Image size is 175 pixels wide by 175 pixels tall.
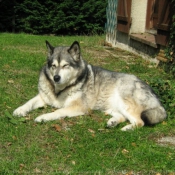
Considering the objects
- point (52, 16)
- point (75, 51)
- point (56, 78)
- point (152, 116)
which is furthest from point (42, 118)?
point (52, 16)

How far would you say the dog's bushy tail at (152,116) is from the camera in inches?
178

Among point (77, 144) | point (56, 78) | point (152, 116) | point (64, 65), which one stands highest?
point (64, 65)

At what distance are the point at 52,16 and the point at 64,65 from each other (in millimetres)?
10245

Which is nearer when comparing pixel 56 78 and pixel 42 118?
pixel 42 118

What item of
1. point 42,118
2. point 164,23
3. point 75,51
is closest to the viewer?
point 42,118

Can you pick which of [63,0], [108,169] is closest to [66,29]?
[63,0]

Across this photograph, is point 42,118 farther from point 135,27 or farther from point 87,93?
point 135,27

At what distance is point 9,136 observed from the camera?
399cm

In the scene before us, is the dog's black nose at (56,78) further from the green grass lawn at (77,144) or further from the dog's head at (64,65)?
the green grass lawn at (77,144)

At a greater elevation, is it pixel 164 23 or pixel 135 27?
pixel 164 23

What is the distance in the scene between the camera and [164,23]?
805cm

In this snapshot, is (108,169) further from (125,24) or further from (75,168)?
(125,24)

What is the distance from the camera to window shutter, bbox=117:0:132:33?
10170 millimetres

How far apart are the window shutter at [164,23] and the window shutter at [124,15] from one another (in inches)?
75.9
